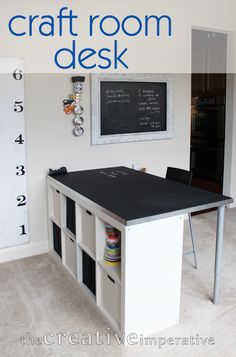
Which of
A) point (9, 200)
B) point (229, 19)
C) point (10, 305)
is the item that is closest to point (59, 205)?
point (9, 200)

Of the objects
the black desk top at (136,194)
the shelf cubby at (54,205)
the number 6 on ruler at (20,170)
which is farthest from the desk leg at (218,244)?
the number 6 on ruler at (20,170)

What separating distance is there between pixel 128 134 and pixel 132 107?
0.28m

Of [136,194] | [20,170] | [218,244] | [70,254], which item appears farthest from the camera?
[20,170]

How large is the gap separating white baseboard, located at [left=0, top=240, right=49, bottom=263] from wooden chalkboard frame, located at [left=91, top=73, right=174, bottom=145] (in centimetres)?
109

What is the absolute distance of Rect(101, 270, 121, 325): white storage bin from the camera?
2223 mm

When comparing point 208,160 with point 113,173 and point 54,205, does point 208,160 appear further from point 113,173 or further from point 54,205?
point 54,205

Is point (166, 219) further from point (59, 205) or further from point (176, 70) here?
point (176, 70)

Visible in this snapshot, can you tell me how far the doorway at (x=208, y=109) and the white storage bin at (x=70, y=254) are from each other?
→ 257 centimetres

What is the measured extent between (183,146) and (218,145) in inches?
32.6

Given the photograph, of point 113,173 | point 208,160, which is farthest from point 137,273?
point 208,160

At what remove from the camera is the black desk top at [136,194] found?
7.18 ft

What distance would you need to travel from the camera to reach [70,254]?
2945 mm

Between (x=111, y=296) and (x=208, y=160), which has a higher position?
(x=208, y=160)

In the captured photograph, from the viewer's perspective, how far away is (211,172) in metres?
4.89
